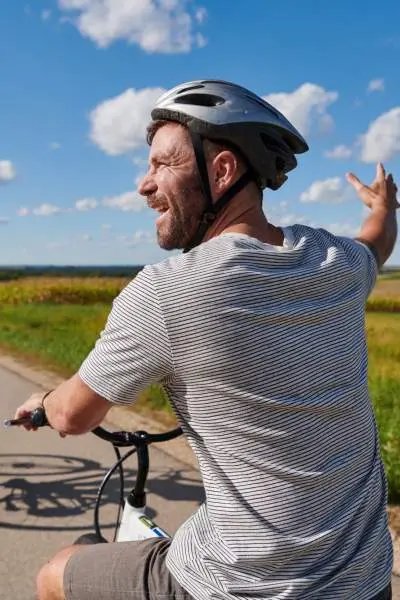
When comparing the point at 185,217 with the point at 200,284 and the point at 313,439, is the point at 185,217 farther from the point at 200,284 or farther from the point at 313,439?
the point at 313,439

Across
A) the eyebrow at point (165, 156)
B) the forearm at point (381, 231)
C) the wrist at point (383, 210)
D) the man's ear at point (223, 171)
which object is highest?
the eyebrow at point (165, 156)

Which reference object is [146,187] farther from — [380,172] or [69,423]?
[380,172]

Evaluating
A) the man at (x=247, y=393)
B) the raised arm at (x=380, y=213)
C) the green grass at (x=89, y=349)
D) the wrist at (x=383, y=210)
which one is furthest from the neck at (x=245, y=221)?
the green grass at (x=89, y=349)

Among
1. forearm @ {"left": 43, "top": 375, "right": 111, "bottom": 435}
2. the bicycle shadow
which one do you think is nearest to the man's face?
forearm @ {"left": 43, "top": 375, "right": 111, "bottom": 435}

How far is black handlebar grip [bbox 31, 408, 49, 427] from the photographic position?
1.94 meters

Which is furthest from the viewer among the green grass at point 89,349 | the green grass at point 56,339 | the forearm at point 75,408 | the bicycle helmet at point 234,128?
the green grass at point 56,339

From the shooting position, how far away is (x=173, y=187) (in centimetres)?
181

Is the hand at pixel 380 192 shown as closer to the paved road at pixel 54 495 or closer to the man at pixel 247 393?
the man at pixel 247 393

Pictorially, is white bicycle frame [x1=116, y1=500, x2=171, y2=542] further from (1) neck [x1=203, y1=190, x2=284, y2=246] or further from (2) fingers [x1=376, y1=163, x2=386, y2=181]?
(2) fingers [x1=376, y1=163, x2=386, y2=181]

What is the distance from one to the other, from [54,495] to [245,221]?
4063 mm

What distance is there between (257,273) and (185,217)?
39 centimetres

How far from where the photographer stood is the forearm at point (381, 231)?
240cm

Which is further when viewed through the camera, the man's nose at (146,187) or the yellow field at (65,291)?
the yellow field at (65,291)

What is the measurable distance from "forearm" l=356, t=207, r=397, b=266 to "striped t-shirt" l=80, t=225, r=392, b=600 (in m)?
0.85
